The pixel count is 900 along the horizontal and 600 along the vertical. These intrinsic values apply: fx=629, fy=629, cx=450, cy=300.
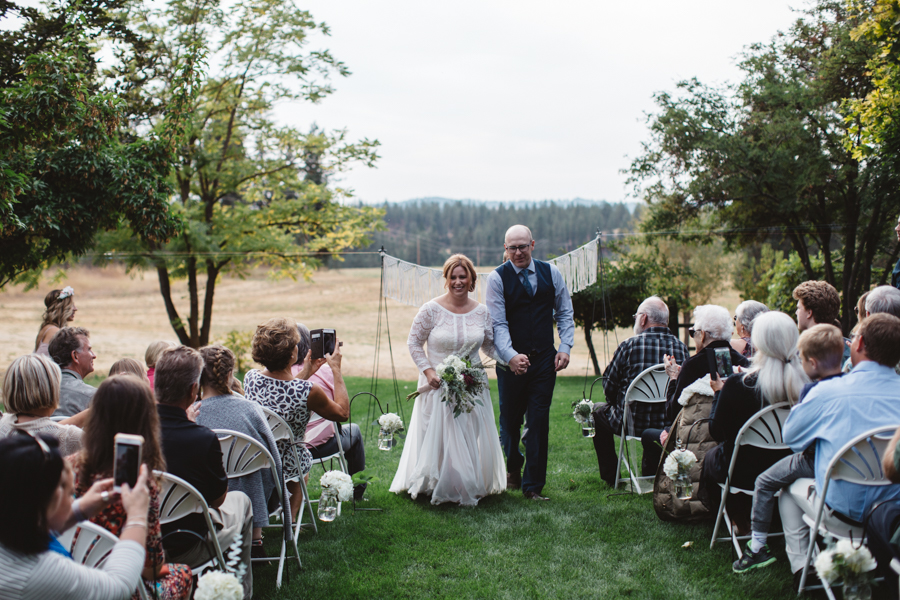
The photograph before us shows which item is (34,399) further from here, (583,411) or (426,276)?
(426,276)

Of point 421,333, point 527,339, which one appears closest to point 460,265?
point 421,333

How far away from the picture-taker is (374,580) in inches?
125

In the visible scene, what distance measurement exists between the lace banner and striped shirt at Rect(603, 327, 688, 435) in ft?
10.9

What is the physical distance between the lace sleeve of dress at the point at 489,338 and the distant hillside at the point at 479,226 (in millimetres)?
46184

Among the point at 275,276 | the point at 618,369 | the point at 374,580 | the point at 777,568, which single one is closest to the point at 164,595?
the point at 374,580

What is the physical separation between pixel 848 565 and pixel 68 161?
7527 mm

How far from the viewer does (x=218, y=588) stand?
2037 mm

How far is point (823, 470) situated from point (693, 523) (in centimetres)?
142

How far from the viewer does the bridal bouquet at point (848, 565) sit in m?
2.16

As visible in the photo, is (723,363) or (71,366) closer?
(723,363)

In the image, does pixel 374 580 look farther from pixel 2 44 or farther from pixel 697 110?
pixel 697 110

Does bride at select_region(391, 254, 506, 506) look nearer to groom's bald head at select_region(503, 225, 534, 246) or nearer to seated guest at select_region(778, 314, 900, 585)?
groom's bald head at select_region(503, 225, 534, 246)

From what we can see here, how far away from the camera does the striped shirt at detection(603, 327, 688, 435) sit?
4.38 meters

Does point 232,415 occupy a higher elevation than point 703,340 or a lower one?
lower
